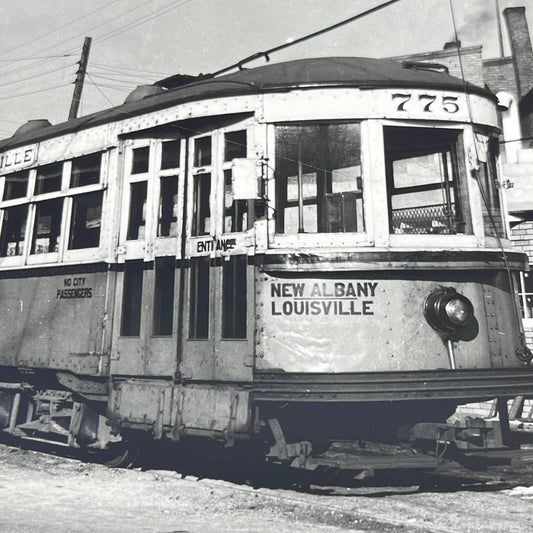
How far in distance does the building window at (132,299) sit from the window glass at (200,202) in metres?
0.78

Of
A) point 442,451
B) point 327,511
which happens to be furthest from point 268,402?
point 442,451

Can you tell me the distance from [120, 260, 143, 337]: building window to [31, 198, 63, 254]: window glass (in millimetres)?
1312

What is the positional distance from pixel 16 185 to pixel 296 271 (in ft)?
14.5

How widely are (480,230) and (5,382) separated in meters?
5.92

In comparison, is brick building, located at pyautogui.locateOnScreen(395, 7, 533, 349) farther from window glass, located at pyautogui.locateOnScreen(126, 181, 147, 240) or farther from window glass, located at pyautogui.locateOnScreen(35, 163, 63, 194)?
window glass, located at pyautogui.locateOnScreen(35, 163, 63, 194)

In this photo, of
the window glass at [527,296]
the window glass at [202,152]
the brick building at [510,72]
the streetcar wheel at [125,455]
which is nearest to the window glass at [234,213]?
the window glass at [202,152]

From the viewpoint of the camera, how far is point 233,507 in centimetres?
475

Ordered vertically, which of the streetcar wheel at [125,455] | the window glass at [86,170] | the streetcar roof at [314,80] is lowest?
the streetcar wheel at [125,455]

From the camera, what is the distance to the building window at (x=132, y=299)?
244 inches

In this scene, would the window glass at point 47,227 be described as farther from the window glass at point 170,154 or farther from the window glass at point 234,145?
the window glass at point 234,145

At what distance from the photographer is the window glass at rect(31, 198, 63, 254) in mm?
7117

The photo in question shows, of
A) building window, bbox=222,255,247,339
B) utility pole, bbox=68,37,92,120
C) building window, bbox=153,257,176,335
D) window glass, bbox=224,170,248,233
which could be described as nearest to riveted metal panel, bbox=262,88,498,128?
window glass, bbox=224,170,248,233

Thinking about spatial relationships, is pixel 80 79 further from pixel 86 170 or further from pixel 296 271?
pixel 296 271

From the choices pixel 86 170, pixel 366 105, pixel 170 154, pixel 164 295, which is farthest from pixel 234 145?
pixel 86 170
